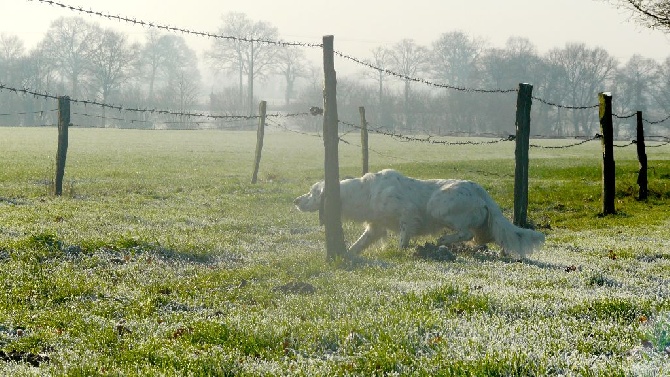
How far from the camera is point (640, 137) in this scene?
2264cm

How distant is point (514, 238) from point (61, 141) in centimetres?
1326

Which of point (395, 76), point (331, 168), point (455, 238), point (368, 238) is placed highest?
point (395, 76)

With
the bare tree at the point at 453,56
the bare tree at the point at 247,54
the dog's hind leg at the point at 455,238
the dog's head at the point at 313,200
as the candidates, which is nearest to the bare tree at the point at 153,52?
the bare tree at the point at 247,54

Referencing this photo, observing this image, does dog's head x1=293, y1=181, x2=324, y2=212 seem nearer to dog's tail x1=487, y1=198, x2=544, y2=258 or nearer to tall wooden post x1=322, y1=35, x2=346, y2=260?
tall wooden post x1=322, y1=35, x2=346, y2=260

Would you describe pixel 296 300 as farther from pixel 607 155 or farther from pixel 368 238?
pixel 607 155

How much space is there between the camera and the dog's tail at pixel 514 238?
12.4 metres

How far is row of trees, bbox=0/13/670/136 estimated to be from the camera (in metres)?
95.4

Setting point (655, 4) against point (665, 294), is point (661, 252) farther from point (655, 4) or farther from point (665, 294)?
point (655, 4)

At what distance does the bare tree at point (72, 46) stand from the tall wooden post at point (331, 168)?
104 metres

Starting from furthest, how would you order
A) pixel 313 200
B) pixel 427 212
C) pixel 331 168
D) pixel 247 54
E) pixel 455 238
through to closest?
pixel 247 54 < pixel 313 200 < pixel 427 212 < pixel 455 238 < pixel 331 168

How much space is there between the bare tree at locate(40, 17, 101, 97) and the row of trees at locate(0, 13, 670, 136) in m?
0.16

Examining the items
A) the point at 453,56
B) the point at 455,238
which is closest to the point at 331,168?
the point at 455,238

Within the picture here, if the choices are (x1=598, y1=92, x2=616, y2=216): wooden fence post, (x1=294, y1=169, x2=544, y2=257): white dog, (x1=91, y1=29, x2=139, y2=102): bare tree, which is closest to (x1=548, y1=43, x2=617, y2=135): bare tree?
(x1=91, y1=29, x2=139, y2=102): bare tree

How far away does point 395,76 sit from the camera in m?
92.4
